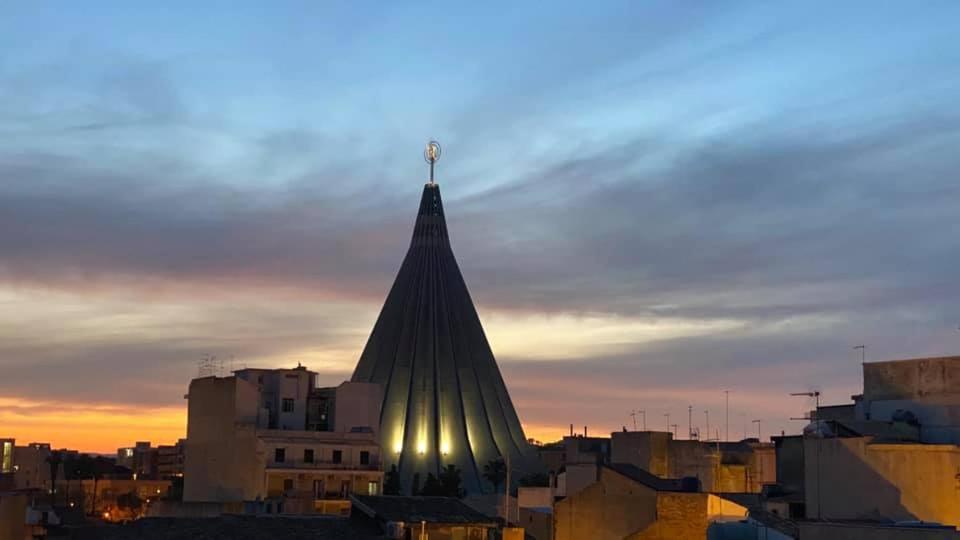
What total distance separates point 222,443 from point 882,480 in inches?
1404

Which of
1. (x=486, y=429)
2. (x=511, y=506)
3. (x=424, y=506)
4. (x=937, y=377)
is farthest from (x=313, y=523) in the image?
(x=486, y=429)

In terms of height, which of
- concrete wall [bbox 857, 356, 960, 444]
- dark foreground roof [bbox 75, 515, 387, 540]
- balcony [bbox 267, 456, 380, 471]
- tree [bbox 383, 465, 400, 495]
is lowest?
dark foreground roof [bbox 75, 515, 387, 540]

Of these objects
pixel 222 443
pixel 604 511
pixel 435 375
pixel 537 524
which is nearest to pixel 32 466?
pixel 435 375

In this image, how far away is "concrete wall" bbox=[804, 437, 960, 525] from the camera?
122 ft

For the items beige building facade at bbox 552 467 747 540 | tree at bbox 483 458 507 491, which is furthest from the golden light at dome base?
beige building facade at bbox 552 467 747 540

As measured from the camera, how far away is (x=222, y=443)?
216 feet

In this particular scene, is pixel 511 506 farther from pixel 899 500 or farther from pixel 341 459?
pixel 899 500

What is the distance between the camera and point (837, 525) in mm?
28125

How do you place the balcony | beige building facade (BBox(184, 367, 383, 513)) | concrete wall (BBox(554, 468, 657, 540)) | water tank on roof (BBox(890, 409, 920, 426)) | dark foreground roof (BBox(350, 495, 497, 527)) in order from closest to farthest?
concrete wall (BBox(554, 468, 657, 540))
dark foreground roof (BBox(350, 495, 497, 527))
water tank on roof (BBox(890, 409, 920, 426))
beige building facade (BBox(184, 367, 383, 513))
the balcony

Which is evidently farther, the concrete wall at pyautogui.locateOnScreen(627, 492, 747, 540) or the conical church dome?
the conical church dome

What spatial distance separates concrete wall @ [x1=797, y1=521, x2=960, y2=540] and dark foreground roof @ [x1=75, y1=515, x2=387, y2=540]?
12730 millimetres

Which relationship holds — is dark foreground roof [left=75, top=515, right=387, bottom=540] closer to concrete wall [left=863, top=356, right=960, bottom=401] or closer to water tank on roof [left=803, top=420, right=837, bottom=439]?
water tank on roof [left=803, top=420, right=837, bottom=439]

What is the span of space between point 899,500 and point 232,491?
34459 mm

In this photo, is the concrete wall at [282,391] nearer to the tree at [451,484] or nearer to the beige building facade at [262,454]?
the beige building facade at [262,454]
